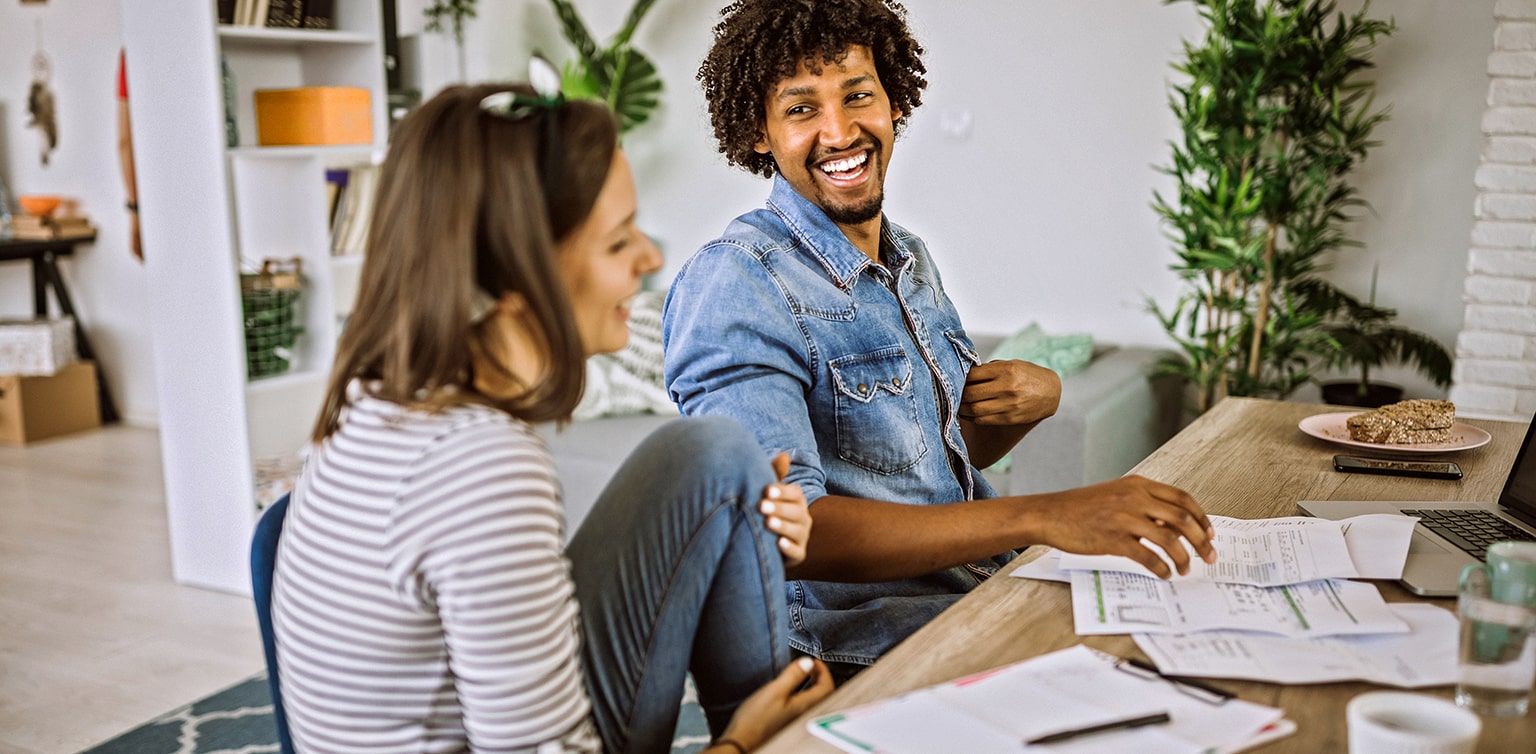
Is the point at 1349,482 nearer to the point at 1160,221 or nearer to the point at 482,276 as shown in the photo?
the point at 482,276

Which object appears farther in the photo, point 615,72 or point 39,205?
point 39,205

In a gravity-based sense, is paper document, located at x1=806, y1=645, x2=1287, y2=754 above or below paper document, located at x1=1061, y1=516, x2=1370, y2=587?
below

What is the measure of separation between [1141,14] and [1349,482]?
7.56 ft

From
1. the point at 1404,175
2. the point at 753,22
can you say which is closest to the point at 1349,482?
the point at 753,22

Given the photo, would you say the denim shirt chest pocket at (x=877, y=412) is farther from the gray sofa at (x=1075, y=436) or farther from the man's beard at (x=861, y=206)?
the gray sofa at (x=1075, y=436)

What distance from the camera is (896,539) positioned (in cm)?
134

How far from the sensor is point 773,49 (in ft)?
5.35

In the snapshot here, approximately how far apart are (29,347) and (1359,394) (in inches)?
190

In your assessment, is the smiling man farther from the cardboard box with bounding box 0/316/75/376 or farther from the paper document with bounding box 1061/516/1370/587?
the cardboard box with bounding box 0/316/75/376

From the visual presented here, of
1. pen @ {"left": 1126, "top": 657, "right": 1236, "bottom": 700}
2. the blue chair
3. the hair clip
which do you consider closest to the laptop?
pen @ {"left": 1126, "top": 657, "right": 1236, "bottom": 700}

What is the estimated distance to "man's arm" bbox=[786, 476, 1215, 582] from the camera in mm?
1186

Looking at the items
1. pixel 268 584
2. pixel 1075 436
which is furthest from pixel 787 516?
pixel 1075 436

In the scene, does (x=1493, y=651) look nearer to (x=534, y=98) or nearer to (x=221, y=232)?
(x=534, y=98)

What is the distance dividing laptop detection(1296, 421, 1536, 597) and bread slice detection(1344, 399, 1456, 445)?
0.27 meters
